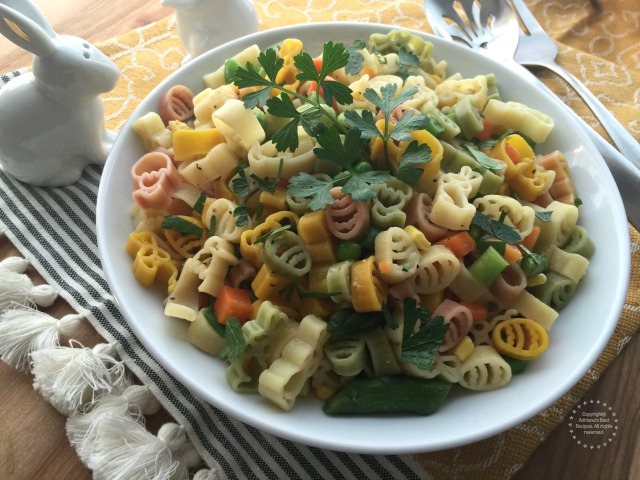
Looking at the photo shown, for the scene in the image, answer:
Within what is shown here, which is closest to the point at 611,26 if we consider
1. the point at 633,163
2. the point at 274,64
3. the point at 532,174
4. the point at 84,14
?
the point at 633,163

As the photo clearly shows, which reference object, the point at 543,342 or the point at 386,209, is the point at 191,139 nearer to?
the point at 386,209

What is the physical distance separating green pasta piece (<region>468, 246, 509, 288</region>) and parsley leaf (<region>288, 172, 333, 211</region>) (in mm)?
412

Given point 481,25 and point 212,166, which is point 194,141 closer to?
point 212,166

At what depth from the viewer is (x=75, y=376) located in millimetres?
1613

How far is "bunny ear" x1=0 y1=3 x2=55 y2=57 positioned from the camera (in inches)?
63.8

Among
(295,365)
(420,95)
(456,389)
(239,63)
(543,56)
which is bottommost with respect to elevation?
(456,389)

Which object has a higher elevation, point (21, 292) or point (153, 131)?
point (153, 131)

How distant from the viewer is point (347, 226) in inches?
58.6

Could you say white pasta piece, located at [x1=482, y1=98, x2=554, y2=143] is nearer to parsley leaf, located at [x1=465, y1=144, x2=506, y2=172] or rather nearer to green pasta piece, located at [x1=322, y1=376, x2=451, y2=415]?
parsley leaf, located at [x1=465, y1=144, x2=506, y2=172]

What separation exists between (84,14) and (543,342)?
2.42 m

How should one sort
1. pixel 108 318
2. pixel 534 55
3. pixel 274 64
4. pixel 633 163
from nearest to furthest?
pixel 274 64
pixel 108 318
pixel 633 163
pixel 534 55

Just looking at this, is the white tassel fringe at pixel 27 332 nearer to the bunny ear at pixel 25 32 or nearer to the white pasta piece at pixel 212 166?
the white pasta piece at pixel 212 166

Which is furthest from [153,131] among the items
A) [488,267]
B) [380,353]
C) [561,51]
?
[561,51]

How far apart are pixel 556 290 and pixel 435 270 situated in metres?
0.37
